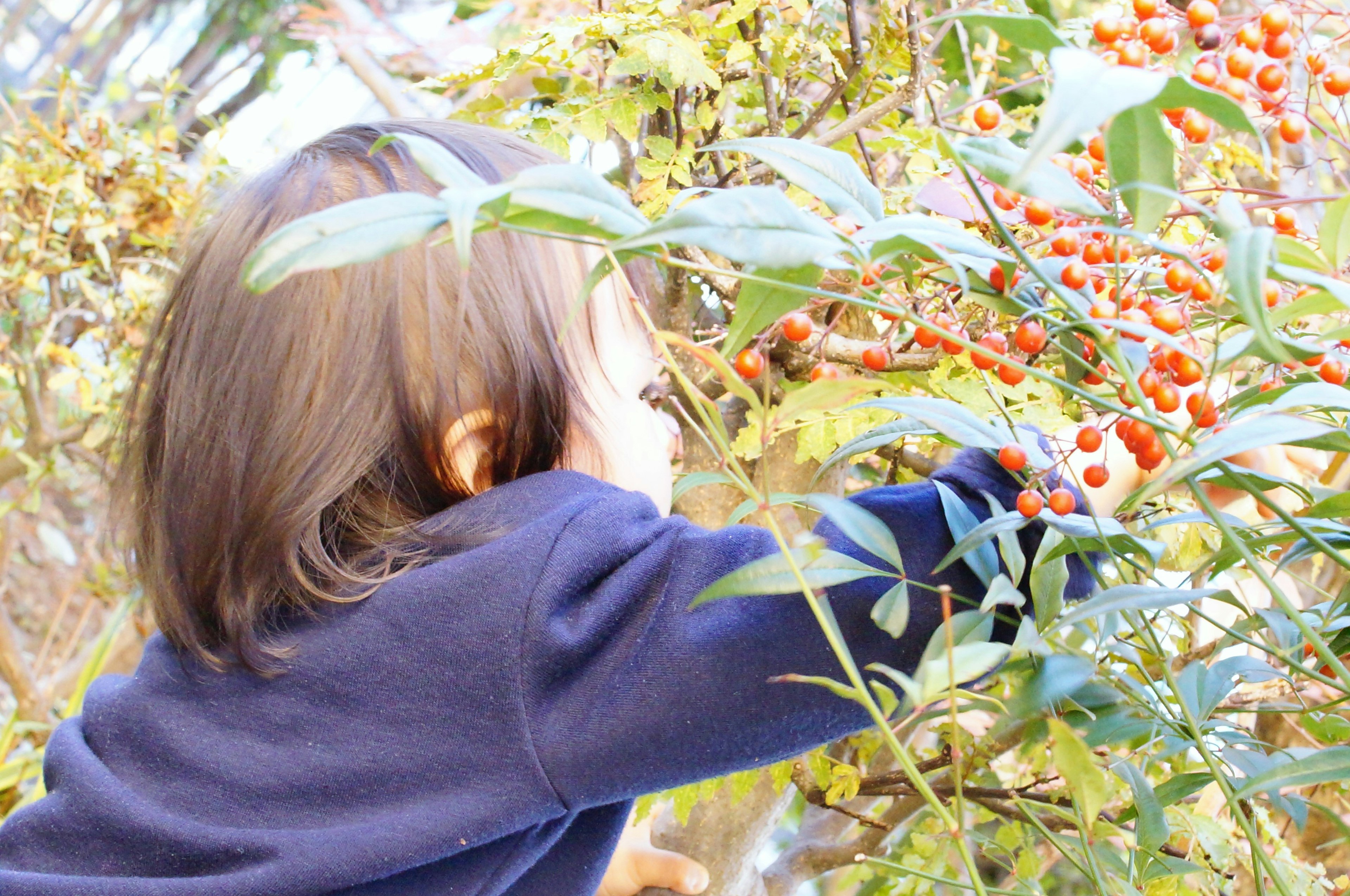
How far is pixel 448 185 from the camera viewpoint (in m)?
0.30

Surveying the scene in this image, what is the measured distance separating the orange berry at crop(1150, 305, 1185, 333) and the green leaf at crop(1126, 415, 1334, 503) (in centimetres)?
7

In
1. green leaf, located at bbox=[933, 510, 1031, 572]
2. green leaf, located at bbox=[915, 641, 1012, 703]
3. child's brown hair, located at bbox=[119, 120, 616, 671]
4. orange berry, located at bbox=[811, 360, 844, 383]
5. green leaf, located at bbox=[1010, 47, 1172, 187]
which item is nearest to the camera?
green leaf, located at bbox=[1010, 47, 1172, 187]

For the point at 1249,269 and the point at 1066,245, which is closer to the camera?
the point at 1249,269

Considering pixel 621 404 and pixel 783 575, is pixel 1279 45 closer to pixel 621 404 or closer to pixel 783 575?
pixel 783 575

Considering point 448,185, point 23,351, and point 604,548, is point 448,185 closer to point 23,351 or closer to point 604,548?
point 604,548

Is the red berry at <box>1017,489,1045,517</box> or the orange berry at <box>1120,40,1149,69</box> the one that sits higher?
the orange berry at <box>1120,40,1149,69</box>

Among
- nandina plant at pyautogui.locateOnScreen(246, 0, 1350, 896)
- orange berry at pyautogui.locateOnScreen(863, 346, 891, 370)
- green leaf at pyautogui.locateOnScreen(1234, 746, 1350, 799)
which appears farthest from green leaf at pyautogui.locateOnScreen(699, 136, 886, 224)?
green leaf at pyautogui.locateOnScreen(1234, 746, 1350, 799)

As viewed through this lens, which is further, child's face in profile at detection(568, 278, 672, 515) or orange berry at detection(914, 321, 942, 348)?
child's face in profile at detection(568, 278, 672, 515)

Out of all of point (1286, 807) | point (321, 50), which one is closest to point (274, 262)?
point (1286, 807)

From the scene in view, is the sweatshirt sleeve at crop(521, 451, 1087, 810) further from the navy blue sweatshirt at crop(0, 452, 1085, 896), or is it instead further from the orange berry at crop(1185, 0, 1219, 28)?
the orange berry at crop(1185, 0, 1219, 28)

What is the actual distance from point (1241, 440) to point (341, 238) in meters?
0.26

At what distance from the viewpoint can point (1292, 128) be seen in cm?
45

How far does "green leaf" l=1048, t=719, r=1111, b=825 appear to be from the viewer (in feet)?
1.13

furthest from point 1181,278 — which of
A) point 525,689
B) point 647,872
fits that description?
point 647,872
